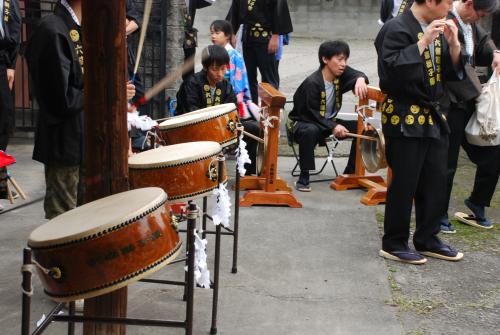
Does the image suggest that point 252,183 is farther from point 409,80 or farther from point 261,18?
point 409,80

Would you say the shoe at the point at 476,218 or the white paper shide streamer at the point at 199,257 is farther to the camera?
the shoe at the point at 476,218

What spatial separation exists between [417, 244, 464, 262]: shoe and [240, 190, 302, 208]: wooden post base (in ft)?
5.21

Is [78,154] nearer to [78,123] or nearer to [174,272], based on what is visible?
[78,123]

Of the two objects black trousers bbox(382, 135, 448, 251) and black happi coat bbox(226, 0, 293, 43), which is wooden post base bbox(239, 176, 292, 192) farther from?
black happi coat bbox(226, 0, 293, 43)

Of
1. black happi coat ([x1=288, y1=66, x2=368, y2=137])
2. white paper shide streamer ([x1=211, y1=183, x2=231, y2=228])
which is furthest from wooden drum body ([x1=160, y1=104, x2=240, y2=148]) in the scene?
black happi coat ([x1=288, y1=66, x2=368, y2=137])

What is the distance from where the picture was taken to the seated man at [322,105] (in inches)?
297

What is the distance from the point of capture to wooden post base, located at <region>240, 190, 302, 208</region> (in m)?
7.00

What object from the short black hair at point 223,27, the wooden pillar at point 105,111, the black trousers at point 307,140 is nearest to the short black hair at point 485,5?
the black trousers at point 307,140

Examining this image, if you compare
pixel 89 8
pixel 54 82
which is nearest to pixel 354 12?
pixel 54 82

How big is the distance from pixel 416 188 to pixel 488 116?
109 centimetres

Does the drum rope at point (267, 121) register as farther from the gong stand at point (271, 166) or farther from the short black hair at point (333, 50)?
the short black hair at point (333, 50)

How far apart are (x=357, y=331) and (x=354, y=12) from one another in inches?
633

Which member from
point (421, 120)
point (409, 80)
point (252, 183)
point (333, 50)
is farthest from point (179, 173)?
point (333, 50)

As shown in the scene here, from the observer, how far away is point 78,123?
4.82 metres
